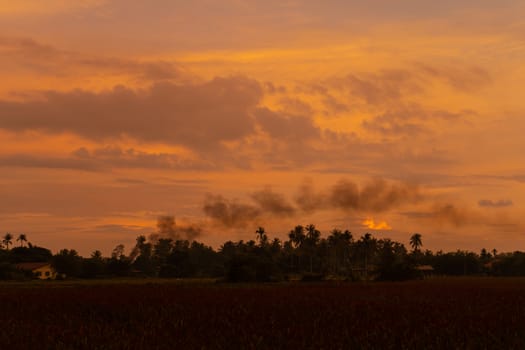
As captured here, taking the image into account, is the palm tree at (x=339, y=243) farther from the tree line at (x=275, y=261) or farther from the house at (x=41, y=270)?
the house at (x=41, y=270)

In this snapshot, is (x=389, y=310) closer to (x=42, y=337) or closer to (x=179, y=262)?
(x=42, y=337)

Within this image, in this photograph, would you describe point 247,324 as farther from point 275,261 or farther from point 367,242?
point 367,242

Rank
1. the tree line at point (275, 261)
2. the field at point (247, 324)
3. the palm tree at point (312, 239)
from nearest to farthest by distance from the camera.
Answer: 1. the field at point (247, 324)
2. the tree line at point (275, 261)
3. the palm tree at point (312, 239)

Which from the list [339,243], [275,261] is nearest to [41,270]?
[275,261]

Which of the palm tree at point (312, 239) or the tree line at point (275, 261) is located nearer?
the tree line at point (275, 261)

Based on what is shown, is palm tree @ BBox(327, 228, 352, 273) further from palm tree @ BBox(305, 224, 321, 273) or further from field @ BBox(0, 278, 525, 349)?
field @ BBox(0, 278, 525, 349)

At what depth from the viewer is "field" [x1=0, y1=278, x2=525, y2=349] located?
18.4 meters

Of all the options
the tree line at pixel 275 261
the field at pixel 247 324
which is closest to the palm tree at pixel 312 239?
the tree line at pixel 275 261

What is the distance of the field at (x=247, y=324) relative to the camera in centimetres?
1842

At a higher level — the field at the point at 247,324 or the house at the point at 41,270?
the house at the point at 41,270

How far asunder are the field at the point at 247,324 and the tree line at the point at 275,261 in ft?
142

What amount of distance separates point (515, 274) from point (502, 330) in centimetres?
12407

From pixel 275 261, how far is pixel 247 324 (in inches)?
2503

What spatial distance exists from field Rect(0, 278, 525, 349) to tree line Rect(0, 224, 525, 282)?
43198mm
